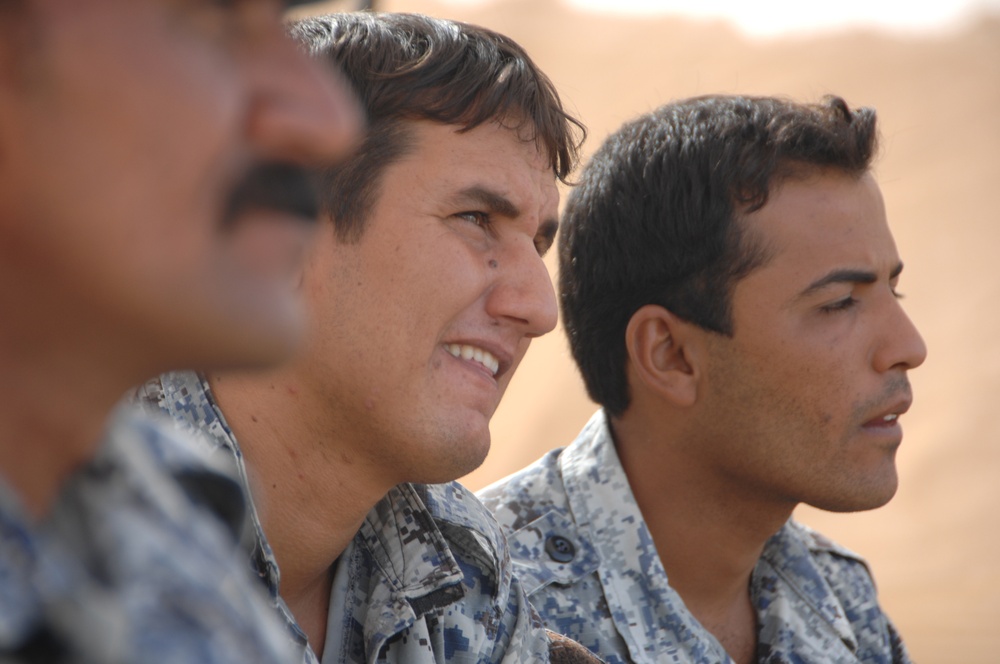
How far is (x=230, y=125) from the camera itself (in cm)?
96

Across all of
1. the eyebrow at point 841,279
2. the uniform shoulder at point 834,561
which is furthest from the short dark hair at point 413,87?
the uniform shoulder at point 834,561

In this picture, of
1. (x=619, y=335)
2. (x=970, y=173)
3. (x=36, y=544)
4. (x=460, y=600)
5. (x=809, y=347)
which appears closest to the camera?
(x=36, y=544)

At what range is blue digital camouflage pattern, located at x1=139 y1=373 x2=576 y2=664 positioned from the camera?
2.29 meters

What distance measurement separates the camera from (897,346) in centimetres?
319

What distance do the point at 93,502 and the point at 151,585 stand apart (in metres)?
0.11

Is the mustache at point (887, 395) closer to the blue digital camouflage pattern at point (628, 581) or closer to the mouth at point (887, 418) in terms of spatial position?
the mouth at point (887, 418)

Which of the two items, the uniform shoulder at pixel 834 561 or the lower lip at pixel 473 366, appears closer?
the lower lip at pixel 473 366

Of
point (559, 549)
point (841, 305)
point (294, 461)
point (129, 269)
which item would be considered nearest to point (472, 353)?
point (294, 461)

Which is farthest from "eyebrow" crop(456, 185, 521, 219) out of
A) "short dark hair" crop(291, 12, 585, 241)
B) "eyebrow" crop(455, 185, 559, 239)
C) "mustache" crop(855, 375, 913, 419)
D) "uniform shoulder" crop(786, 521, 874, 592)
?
"uniform shoulder" crop(786, 521, 874, 592)

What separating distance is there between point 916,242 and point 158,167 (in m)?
14.6

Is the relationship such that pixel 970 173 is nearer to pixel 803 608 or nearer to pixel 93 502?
pixel 803 608

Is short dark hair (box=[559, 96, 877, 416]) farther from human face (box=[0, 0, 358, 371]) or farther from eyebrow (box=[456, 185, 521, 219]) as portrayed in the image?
human face (box=[0, 0, 358, 371])

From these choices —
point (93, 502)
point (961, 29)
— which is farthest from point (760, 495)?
point (961, 29)

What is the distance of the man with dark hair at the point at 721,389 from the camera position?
3146 millimetres
